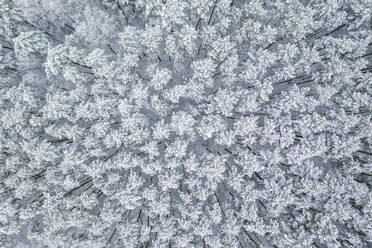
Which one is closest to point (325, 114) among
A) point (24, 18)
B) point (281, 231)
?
point (281, 231)

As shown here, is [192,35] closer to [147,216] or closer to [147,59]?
[147,59]

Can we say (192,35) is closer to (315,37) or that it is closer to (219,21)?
(219,21)

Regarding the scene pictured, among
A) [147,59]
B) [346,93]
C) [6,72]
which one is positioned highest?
[346,93]

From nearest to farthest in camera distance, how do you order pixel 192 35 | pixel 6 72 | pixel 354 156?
pixel 192 35 < pixel 354 156 < pixel 6 72

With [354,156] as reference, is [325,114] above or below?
above

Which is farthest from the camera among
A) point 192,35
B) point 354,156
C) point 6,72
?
point 6,72

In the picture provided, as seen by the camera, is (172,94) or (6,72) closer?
(172,94)
